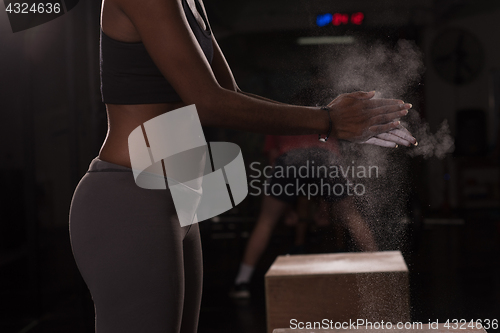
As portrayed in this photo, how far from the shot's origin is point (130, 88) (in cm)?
98

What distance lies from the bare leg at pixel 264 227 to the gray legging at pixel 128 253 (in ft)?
4.56

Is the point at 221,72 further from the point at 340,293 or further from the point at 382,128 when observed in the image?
the point at 340,293

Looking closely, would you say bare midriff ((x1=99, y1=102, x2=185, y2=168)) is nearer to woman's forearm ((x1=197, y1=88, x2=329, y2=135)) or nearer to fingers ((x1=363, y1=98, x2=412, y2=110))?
woman's forearm ((x1=197, y1=88, x2=329, y2=135))

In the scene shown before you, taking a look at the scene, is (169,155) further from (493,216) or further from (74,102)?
(493,216)

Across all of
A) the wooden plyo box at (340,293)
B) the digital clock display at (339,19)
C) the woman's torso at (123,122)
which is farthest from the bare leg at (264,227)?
the woman's torso at (123,122)

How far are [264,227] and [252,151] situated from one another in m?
0.42

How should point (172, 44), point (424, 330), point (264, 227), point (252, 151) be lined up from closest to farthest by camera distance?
point (172, 44)
point (424, 330)
point (252, 151)
point (264, 227)

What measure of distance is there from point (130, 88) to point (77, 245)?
328 mm

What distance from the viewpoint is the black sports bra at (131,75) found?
957 mm

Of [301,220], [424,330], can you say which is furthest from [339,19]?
[424,330]

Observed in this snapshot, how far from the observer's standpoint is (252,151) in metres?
2.26

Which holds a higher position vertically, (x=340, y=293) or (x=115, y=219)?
(x=115, y=219)

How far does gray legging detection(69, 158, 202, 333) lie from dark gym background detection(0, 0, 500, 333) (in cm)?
116

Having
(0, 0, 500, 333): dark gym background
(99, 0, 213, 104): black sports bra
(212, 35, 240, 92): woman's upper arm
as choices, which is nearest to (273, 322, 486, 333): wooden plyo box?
(0, 0, 500, 333): dark gym background
